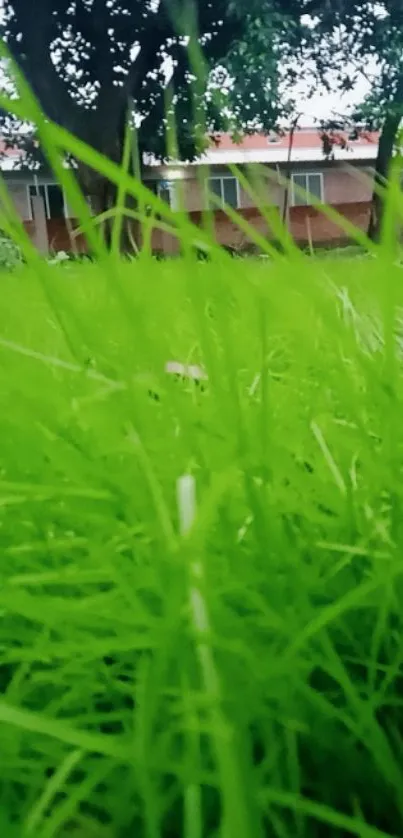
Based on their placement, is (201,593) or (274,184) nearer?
(201,593)

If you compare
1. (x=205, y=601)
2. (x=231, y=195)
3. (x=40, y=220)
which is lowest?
(x=40, y=220)

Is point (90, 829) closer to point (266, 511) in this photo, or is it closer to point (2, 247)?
point (266, 511)

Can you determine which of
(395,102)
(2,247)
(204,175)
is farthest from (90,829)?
(395,102)

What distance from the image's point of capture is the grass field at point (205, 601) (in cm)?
14

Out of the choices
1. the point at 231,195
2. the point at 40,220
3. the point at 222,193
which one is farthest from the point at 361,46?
the point at 222,193

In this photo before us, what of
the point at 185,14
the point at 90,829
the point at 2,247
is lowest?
the point at 2,247

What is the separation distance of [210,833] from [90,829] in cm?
2

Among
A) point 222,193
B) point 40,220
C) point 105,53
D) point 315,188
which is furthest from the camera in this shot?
point 105,53

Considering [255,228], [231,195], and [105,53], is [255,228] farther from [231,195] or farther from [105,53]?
[105,53]

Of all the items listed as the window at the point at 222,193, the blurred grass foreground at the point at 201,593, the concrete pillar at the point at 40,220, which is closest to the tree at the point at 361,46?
the concrete pillar at the point at 40,220

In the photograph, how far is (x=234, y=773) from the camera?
11cm

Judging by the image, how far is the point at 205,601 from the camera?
141 millimetres

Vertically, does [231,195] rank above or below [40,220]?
above

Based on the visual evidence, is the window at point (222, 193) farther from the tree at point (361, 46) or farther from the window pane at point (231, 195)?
the tree at point (361, 46)
